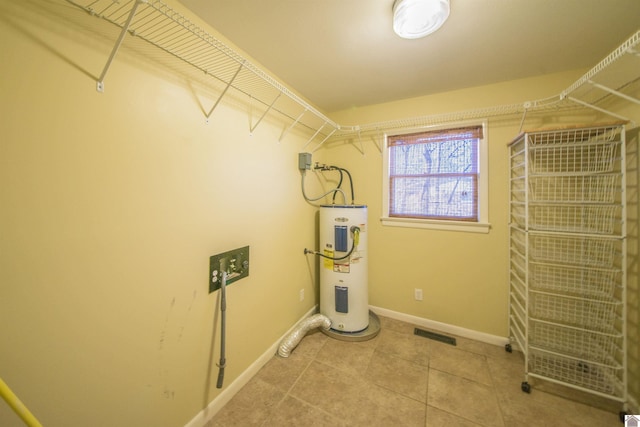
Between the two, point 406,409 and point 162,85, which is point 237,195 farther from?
point 406,409

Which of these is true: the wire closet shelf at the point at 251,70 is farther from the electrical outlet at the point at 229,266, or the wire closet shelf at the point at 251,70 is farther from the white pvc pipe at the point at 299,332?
the white pvc pipe at the point at 299,332

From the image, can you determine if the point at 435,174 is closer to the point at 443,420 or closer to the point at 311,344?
the point at 443,420

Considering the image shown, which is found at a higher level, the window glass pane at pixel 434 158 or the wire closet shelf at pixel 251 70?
the wire closet shelf at pixel 251 70

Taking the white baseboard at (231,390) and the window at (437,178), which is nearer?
the white baseboard at (231,390)

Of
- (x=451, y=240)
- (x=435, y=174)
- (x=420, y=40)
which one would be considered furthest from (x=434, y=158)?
(x=420, y=40)

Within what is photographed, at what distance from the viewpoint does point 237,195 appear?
5.01ft

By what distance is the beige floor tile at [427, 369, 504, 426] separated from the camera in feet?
4.46

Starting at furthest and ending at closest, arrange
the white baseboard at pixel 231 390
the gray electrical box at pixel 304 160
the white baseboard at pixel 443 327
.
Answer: the gray electrical box at pixel 304 160, the white baseboard at pixel 443 327, the white baseboard at pixel 231 390

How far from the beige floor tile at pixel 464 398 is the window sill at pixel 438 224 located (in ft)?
3.98

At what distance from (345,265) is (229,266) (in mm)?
1063

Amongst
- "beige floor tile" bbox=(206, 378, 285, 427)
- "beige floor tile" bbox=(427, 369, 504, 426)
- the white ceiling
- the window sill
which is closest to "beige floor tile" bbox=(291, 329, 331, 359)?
"beige floor tile" bbox=(206, 378, 285, 427)

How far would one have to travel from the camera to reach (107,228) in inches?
36.4

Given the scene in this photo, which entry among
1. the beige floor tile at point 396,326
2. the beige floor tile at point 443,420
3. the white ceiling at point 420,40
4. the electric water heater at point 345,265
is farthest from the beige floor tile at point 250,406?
the white ceiling at point 420,40

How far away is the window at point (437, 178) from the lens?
207cm
